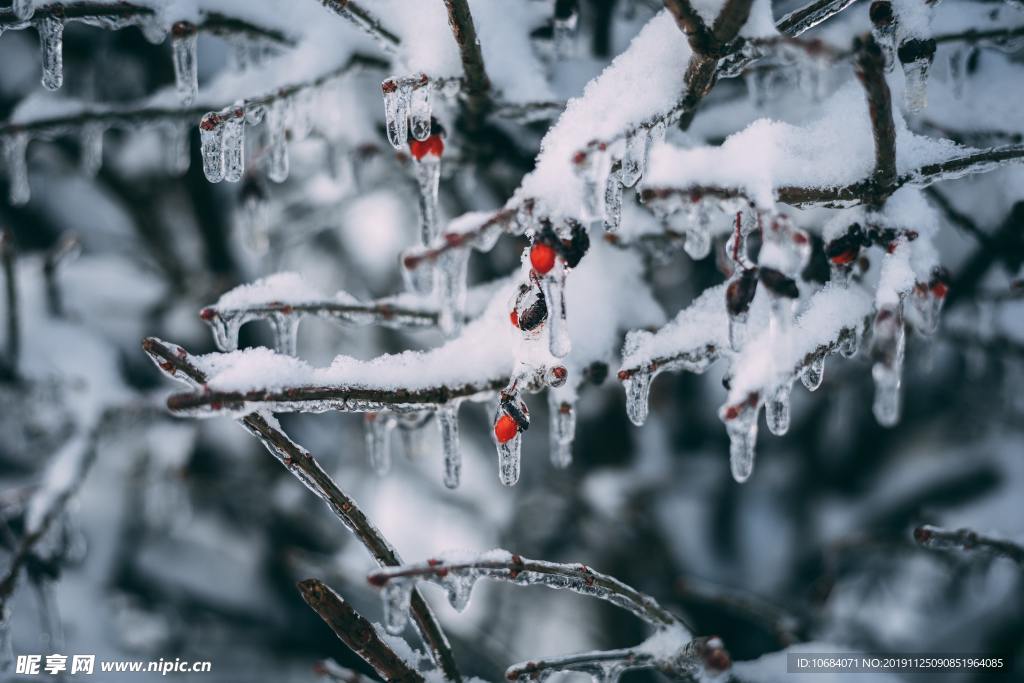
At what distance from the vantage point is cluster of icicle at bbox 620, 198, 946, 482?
1036mm

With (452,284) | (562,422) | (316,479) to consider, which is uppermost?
(452,284)

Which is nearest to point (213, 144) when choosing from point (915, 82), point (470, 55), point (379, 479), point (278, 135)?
point (278, 135)

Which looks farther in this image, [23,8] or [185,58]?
[185,58]

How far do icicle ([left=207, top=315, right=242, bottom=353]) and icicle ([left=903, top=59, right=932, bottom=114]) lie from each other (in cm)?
144

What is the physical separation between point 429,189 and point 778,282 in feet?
2.49

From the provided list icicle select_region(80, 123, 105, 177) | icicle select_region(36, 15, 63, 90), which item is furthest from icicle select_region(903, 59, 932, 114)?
icicle select_region(80, 123, 105, 177)

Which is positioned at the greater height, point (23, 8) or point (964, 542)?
point (23, 8)

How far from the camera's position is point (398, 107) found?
1364 mm

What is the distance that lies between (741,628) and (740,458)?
237 centimetres

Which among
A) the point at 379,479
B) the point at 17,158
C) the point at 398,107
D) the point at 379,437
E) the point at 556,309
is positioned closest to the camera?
the point at 556,309

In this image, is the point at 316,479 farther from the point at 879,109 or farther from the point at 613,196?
the point at 879,109

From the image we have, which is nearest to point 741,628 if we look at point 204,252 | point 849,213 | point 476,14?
point 849,213

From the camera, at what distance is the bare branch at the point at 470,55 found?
50.9 inches

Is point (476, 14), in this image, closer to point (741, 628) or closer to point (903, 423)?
point (741, 628)
